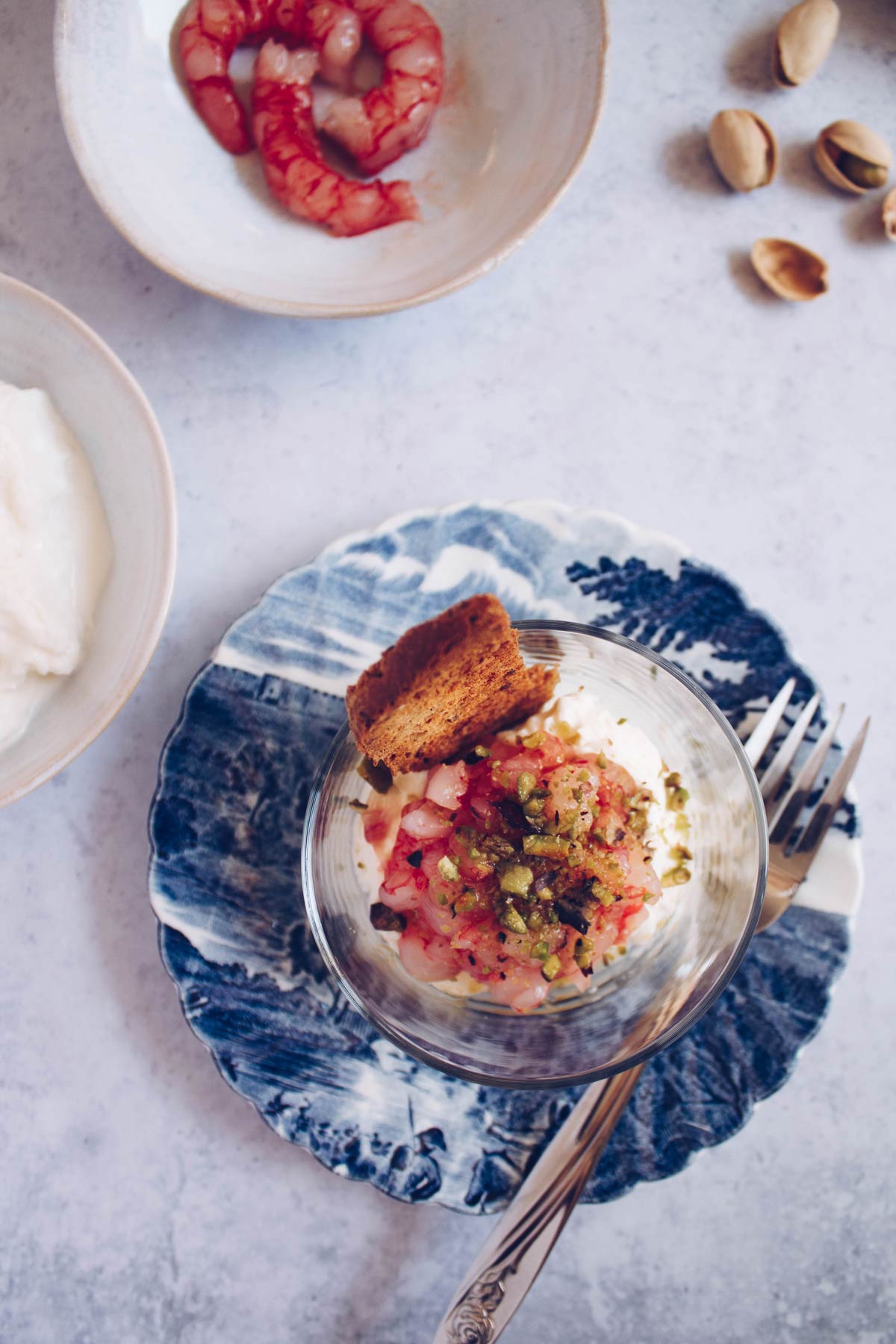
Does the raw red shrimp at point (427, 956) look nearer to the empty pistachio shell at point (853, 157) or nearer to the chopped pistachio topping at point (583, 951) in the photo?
the chopped pistachio topping at point (583, 951)

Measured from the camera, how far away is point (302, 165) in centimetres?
147

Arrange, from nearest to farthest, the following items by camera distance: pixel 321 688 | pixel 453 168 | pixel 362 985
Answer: pixel 362 985
pixel 321 688
pixel 453 168

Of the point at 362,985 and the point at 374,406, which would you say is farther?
the point at 374,406

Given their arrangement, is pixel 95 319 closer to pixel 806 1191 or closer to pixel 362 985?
pixel 362 985

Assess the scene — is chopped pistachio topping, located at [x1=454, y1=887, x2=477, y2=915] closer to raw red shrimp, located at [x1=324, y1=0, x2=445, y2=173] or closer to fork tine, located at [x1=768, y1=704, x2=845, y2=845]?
fork tine, located at [x1=768, y1=704, x2=845, y2=845]

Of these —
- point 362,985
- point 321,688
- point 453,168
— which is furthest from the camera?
point 453,168

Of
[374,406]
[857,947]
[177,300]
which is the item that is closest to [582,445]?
[374,406]

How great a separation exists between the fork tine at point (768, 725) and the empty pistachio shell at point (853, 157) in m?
0.85

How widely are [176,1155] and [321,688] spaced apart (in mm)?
759

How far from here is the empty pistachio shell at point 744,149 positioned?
5.11 feet

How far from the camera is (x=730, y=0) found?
1623 millimetres

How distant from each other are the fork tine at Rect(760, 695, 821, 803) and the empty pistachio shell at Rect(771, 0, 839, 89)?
1.03 meters

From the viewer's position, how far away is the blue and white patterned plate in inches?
54.4

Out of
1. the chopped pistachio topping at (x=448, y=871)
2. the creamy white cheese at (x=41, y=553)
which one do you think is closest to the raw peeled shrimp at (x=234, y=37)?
the creamy white cheese at (x=41, y=553)
